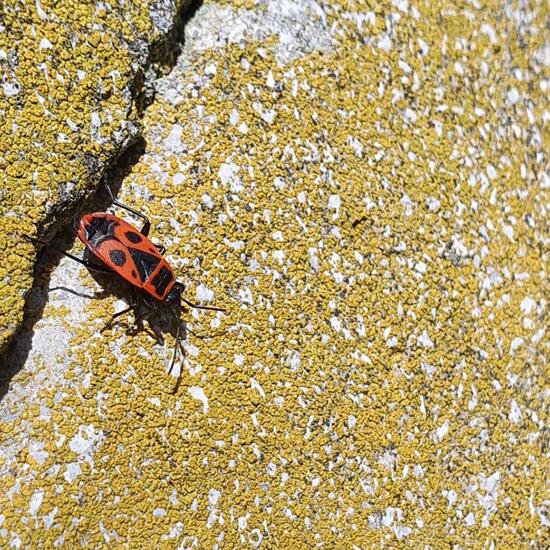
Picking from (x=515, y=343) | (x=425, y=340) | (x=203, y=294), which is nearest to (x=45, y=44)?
(x=203, y=294)

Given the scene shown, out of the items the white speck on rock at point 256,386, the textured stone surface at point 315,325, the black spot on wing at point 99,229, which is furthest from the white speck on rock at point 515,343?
the black spot on wing at point 99,229

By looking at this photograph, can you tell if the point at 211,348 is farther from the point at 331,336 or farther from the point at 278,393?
the point at 331,336

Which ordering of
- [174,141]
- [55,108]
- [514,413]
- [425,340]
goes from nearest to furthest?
[55,108] → [174,141] → [425,340] → [514,413]

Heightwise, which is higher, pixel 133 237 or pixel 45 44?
pixel 45 44

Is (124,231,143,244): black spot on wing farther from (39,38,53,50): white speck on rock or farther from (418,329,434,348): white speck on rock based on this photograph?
(418,329,434,348): white speck on rock

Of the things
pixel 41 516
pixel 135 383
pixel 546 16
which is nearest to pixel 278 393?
pixel 135 383

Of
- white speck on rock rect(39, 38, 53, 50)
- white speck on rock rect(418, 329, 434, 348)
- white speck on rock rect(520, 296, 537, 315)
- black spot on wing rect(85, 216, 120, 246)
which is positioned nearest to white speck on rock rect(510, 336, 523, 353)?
white speck on rock rect(520, 296, 537, 315)

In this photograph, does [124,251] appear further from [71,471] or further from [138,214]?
[71,471]

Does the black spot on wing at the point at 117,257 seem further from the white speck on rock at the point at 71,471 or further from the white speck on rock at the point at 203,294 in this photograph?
the white speck on rock at the point at 71,471
